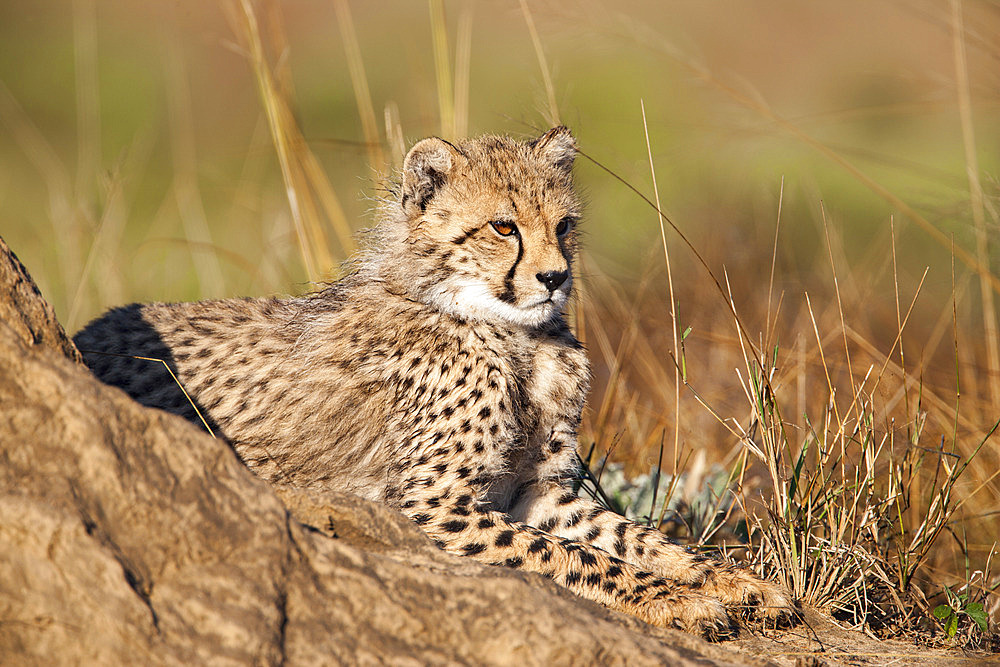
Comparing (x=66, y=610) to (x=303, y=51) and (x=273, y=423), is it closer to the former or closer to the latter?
(x=273, y=423)

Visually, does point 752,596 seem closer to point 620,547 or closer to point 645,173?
point 620,547

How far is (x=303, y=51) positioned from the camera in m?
15.1

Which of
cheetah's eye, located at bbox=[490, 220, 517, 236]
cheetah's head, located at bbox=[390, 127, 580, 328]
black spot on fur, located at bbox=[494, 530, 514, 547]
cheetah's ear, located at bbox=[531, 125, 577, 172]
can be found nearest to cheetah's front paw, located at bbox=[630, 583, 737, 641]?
black spot on fur, located at bbox=[494, 530, 514, 547]

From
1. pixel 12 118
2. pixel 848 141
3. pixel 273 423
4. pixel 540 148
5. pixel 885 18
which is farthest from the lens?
pixel 12 118

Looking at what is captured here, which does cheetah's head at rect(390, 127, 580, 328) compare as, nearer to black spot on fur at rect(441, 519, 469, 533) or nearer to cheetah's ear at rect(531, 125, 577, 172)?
cheetah's ear at rect(531, 125, 577, 172)

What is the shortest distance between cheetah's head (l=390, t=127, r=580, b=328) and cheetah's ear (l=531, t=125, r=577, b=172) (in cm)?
8

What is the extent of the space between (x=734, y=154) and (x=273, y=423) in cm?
699

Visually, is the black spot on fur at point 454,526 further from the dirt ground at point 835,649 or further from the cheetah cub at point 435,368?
the dirt ground at point 835,649

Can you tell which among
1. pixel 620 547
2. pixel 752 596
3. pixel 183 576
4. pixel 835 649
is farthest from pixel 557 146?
pixel 183 576

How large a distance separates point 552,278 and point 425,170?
2.26 feet

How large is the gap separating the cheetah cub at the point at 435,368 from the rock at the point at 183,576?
1258 millimetres

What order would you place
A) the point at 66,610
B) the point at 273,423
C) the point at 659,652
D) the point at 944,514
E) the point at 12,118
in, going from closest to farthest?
the point at 66,610, the point at 659,652, the point at 944,514, the point at 273,423, the point at 12,118

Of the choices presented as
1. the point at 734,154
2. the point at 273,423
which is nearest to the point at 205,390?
the point at 273,423

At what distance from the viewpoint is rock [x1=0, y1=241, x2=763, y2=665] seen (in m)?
1.80
